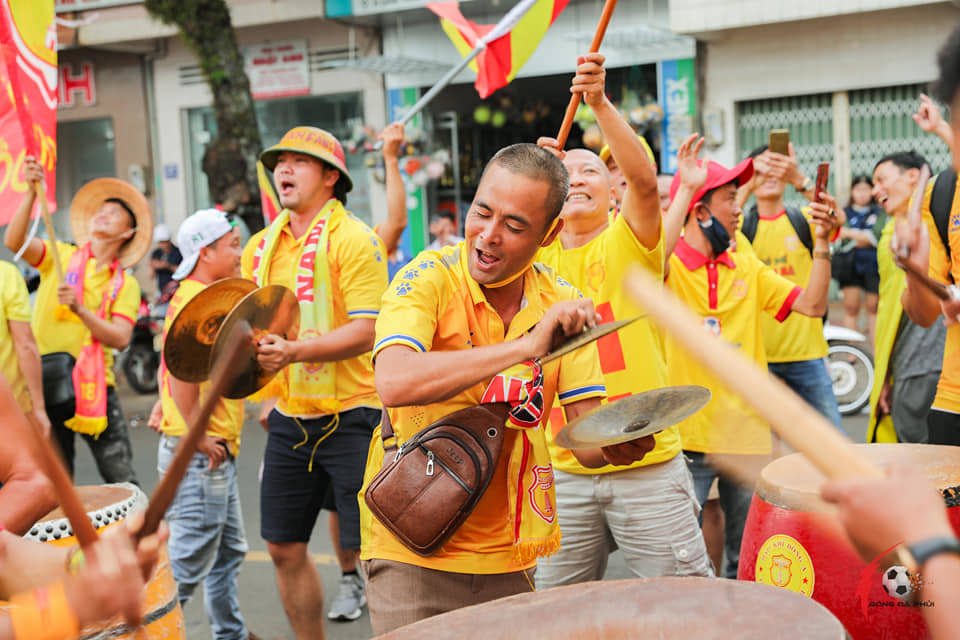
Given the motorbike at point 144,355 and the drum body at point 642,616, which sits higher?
the drum body at point 642,616

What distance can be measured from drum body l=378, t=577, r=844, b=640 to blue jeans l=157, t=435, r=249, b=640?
103 inches

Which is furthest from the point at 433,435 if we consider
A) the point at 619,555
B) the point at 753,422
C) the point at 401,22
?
the point at 401,22

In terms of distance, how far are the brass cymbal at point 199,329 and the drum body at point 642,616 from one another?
2047mm

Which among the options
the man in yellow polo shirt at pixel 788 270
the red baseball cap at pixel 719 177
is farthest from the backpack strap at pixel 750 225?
the red baseball cap at pixel 719 177

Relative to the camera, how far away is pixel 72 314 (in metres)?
5.83

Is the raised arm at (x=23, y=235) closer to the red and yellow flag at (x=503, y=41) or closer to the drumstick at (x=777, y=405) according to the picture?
the red and yellow flag at (x=503, y=41)

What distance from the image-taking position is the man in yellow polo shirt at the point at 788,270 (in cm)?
564

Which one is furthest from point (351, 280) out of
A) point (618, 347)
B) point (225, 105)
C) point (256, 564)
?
point (225, 105)

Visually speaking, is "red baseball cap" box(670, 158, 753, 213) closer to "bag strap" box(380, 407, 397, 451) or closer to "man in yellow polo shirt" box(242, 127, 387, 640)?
"man in yellow polo shirt" box(242, 127, 387, 640)

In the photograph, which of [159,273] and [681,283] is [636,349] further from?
[159,273]

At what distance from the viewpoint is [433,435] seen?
2.61 m

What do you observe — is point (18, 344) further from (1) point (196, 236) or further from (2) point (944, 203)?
(2) point (944, 203)

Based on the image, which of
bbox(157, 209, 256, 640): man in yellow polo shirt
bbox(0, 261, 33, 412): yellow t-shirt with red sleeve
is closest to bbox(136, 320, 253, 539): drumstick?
bbox(157, 209, 256, 640): man in yellow polo shirt

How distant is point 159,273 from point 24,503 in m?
11.9
